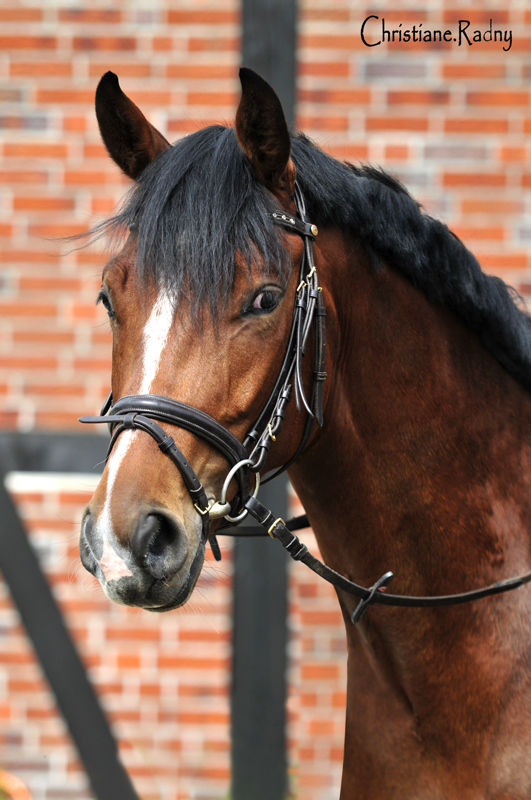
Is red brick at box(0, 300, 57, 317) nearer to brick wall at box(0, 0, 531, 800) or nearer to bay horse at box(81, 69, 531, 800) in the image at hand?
brick wall at box(0, 0, 531, 800)

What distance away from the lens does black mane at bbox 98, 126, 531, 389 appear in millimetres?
1235

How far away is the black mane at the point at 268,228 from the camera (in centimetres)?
124

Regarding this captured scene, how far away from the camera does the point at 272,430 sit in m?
1.28

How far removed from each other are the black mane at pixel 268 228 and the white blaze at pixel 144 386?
0.17 feet

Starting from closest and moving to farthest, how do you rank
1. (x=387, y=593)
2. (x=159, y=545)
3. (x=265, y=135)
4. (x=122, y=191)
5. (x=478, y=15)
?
(x=159, y=545)
(x=265, y=135)
(x=387, y=593)
(x=478, y=15)
(x=122, y=191)

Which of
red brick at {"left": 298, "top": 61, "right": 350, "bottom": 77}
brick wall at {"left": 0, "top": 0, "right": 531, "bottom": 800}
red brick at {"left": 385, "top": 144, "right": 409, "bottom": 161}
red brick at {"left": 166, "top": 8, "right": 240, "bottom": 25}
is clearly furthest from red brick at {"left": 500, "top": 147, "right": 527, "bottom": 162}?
red brick at {"left": 166, "top": 8, "right": 240, "bottom": 25}

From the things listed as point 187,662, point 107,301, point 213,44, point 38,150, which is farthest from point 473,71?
point 187,662

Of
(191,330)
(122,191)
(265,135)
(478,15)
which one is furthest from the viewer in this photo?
(122,191)

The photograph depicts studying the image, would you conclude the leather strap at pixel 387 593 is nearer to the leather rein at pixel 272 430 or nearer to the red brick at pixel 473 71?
the leather rein at pixel 272 430

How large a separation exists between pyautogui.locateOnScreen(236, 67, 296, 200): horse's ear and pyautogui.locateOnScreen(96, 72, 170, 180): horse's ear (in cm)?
28

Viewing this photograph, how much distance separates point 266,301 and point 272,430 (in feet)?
0.84

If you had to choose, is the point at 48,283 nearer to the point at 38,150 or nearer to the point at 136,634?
the point at 38,150

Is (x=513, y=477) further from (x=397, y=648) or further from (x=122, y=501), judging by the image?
(x=122, y=501)

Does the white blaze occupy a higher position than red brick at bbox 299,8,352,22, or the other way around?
red brick at bbox 299,8,352,22
